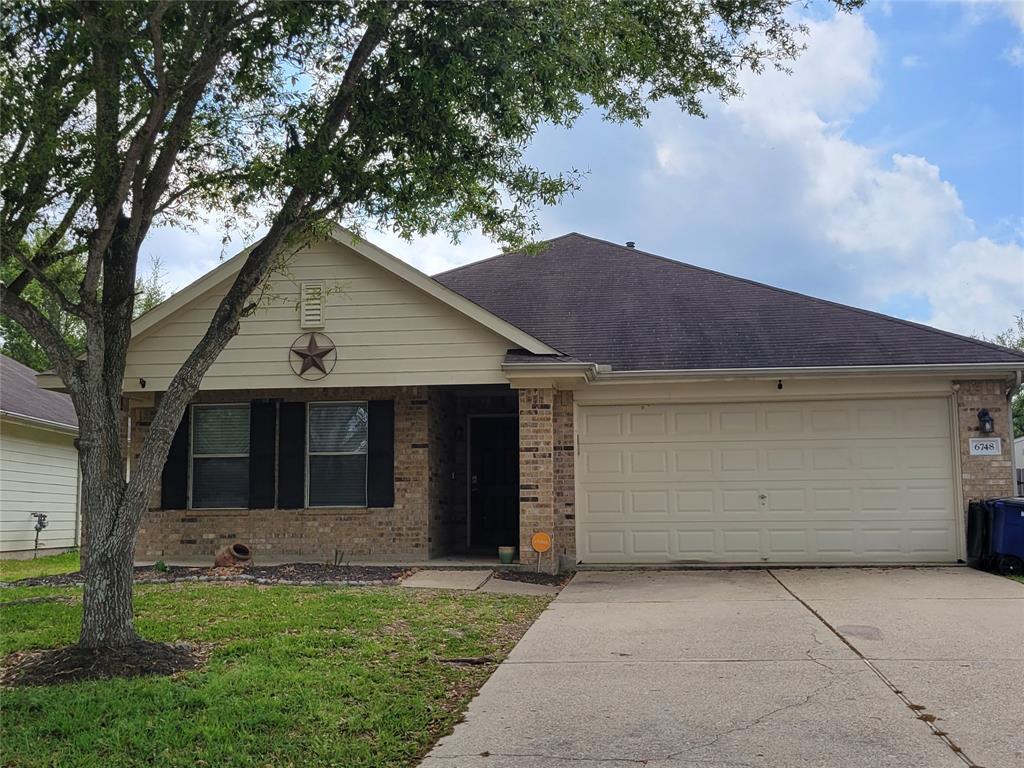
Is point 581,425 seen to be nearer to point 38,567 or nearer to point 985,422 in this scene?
point 985,422

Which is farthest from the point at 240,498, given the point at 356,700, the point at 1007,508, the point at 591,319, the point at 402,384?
the point at 1007,508

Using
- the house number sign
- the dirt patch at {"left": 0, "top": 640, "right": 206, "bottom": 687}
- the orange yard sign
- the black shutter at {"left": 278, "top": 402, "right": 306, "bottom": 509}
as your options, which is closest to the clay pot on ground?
the black shutter at {"left": 278, "top": 402, "right": 306, "bottom": 509}

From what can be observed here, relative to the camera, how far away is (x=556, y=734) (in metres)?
4.74

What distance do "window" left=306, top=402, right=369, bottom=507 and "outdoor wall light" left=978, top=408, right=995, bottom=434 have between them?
7902mm

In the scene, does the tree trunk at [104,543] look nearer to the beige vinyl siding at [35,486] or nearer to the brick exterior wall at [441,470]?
the brick exterior wall at [441,470]

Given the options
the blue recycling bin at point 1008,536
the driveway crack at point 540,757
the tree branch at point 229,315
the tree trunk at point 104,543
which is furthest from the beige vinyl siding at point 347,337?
the driveway crack at point 540,757

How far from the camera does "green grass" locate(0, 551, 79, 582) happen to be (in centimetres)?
1225

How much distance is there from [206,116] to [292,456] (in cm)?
570

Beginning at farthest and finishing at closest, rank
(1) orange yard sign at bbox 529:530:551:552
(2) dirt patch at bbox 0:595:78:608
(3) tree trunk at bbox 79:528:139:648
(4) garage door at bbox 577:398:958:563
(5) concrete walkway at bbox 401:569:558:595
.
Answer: (4) garage door at bbox 577:398:958:563, (1) orange yard sign at bbox 529:530:551:552, (5) concrete walkway at bbox 401:569:558:595, (2) dirt patch at bbox 0:595:78:608, (3) tree trunk at bbox 79:528:139:648

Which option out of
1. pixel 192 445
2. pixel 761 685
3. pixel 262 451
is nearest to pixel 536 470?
pixel 262 451

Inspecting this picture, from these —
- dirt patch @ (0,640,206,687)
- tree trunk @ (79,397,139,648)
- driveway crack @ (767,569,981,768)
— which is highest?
tree trunk @ (79,397,139,648)

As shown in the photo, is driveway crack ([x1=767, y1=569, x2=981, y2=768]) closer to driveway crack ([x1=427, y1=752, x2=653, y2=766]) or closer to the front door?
driveway crack ([x1=427, y1=752, x2=653, y2=766])

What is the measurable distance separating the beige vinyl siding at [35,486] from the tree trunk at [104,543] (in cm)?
1132

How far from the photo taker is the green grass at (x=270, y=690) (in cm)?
447
